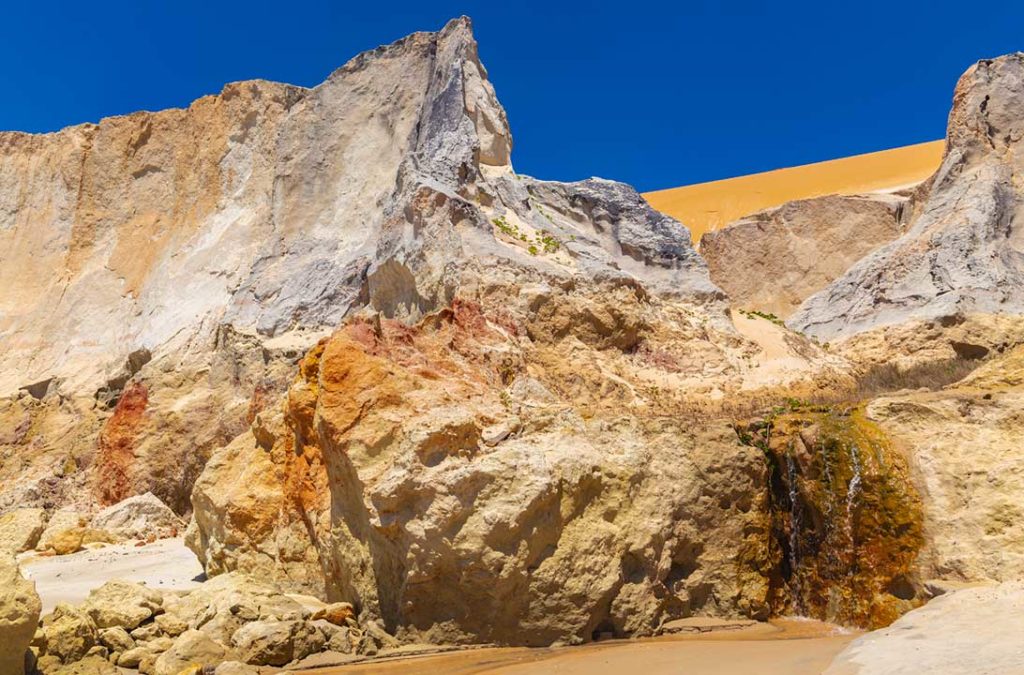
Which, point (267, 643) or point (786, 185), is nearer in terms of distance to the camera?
point (267, 643)

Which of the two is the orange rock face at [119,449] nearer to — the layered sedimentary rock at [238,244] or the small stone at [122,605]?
the layered sedimentary rock at [238,244]

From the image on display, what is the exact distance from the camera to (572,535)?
7758 millimetres

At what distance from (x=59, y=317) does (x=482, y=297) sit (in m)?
13.9

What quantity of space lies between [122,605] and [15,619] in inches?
55.7

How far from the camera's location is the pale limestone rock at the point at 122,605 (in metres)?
7.76

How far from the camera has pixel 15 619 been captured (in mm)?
6562

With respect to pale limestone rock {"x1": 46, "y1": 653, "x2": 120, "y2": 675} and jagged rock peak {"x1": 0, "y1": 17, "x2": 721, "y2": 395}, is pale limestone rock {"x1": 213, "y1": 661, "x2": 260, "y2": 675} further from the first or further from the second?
jagged rock peak {"x1": 0, "y1": 17, "x2": 721, "y2": 395}

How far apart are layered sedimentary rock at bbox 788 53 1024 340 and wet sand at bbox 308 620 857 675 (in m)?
9.84

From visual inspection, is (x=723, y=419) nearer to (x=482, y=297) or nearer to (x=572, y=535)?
(x=572, y=535)

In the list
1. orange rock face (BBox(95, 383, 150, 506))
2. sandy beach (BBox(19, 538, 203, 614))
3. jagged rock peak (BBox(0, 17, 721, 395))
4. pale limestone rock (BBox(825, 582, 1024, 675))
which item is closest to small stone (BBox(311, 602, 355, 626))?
sandy beach (BBox(19, 538, 203, 614))

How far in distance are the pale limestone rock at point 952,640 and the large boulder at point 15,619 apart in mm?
5537

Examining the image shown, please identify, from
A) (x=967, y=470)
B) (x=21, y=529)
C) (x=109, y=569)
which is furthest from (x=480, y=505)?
(x=21, y=529)

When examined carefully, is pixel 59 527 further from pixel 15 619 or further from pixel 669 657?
pixel 669 657

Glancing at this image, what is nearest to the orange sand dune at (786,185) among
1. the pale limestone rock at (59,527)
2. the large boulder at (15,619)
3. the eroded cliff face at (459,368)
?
the eroded cliff face at (459,368)
